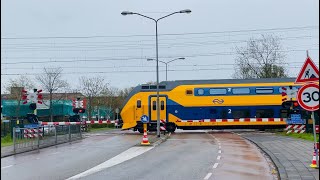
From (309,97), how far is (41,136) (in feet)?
57.9

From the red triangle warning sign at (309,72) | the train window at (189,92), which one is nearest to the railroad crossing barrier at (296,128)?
the train window at (189,92)

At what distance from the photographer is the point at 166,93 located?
38938 mm

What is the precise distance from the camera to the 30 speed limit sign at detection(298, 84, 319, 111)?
11.5 m

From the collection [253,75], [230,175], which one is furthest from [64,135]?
[253,75]

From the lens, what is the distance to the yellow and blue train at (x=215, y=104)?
38188 millimetres

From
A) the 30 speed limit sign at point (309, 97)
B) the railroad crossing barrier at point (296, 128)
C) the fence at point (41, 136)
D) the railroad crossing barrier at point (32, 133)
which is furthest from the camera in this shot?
the railroad crossing barrier at point (296, 128)

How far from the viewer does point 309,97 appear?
11.6m

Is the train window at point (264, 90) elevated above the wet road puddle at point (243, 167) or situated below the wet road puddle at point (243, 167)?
above

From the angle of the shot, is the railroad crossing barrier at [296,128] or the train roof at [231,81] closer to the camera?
the railroad crossing barrier at [296,128]

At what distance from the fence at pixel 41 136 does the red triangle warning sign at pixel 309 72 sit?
49.3 feet

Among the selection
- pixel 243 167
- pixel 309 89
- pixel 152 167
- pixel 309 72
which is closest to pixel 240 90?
pixel 243 167

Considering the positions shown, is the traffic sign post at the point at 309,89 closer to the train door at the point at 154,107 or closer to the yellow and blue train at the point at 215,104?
the yellow and blue train at the point at 215,104

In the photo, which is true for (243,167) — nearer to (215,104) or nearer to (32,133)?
(32,133)

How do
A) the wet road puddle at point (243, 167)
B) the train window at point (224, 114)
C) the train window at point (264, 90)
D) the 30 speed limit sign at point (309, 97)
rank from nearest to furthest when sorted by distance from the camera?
the 30 speed limit sign at point (309, 97) → the wet road puddle at point (243, 167) → the train window at point (264, 90) → the train window at point (224, 114)
